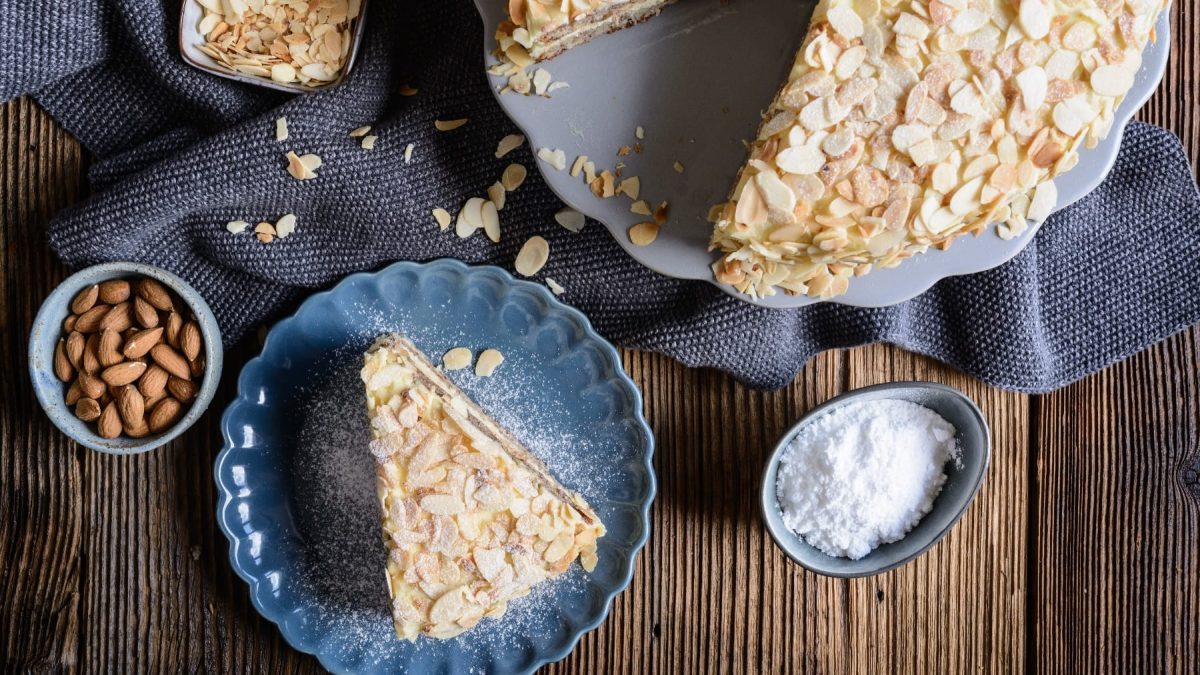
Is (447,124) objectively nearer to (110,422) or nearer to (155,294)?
(155,294)

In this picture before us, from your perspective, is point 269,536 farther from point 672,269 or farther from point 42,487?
point 672,269

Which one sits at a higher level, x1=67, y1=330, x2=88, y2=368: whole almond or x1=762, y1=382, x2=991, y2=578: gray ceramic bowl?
x1=67, y1=330, x2=88, y2=368: whole almond

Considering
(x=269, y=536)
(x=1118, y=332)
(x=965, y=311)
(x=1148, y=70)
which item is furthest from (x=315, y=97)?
(x=1118, y=332)

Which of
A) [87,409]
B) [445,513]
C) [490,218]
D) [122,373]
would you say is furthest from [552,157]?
[87,409]

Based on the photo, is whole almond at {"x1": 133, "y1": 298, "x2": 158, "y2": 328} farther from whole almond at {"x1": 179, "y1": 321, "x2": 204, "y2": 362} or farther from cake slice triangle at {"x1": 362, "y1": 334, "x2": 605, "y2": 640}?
cake slice triangle at {"x1": 362, "y1": 334, "x2": 605, "y2": 640}

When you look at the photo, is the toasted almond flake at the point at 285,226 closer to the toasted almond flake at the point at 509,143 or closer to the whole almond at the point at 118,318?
the whole almond at the point at 118,318

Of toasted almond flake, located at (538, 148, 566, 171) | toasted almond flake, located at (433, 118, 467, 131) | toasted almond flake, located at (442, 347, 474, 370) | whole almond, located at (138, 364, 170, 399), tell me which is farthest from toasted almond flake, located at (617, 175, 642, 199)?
whole almond, located at (138, 364, 170, 399)

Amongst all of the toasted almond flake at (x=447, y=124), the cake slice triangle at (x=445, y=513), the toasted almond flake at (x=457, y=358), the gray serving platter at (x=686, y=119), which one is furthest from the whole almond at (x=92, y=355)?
the gray serving platter at (x=686, y=119)
